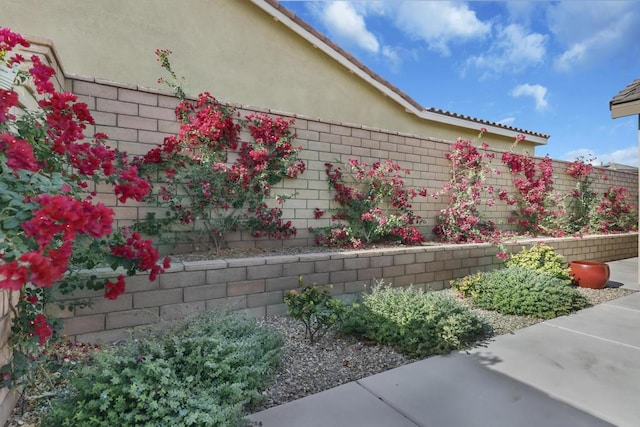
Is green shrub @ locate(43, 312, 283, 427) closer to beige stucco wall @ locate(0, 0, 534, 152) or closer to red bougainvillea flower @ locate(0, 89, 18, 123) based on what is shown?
red bougainvillea flower @ locate(0, 89, 18, 123)

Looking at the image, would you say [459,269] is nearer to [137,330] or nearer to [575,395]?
[575,395]

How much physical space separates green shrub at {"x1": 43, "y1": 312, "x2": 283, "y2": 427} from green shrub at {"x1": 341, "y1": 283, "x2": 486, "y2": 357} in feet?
3.21

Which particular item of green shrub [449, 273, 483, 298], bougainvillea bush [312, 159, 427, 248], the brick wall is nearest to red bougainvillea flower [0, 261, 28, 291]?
the brick wall

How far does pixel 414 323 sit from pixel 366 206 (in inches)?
88.1

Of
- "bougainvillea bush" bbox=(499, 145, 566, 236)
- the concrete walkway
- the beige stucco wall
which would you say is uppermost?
the beige stucco wall

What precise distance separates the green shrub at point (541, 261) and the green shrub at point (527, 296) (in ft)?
2.15

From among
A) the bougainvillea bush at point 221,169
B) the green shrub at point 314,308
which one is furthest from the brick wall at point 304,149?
the green shrub at point 314,308

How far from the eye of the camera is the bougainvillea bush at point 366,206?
472cm

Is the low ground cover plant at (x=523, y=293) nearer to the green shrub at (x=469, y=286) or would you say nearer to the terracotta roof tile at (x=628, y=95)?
the green shrub at (x=469, y=286)

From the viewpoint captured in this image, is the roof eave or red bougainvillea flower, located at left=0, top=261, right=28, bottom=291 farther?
the roof eave

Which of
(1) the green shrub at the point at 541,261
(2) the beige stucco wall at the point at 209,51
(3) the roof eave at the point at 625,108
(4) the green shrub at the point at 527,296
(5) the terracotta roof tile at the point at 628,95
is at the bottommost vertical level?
(4) the green shrub at the point at 527,296

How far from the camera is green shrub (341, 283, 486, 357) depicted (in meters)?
2.82

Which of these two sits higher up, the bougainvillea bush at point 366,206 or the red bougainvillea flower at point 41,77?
the red bougainvillea flower at point 41,77

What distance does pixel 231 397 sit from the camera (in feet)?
6.13
